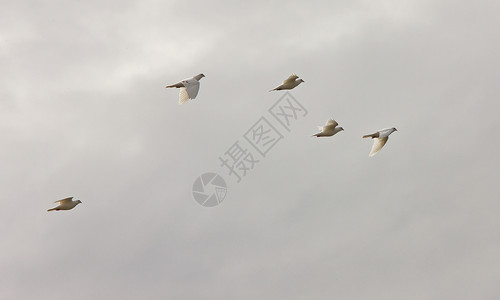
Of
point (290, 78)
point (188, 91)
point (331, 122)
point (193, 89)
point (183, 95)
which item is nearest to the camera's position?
point (183, 95)

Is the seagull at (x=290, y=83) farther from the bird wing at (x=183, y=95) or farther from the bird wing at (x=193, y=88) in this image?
the bird wing at (x=183, y=95)

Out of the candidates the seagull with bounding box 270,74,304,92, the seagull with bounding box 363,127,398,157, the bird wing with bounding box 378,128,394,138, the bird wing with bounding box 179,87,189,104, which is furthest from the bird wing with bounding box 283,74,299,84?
the bird wing with bounding box 378,128,394,138

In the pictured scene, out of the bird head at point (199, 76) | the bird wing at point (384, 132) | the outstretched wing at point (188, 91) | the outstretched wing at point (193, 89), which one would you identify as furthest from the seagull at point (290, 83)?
the bird wing at point (384, 132)

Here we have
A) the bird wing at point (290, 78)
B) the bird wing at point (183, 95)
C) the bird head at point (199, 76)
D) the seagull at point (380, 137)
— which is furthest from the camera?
the seagull at point (380, 137)

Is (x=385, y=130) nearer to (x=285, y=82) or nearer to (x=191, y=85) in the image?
(x=285, y=82)

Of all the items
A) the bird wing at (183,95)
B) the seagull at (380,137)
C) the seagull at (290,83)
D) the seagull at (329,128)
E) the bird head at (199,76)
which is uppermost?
the bird head at (199,76)

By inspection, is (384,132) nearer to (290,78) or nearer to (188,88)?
(290,78)

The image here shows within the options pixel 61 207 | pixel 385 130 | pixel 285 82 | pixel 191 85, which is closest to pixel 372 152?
pixel 385 130

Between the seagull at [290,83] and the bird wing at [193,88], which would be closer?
the bird wing at [193,88]

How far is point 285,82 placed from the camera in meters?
110

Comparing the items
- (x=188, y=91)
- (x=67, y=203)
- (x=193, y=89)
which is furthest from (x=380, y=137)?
(x=67, y=203)

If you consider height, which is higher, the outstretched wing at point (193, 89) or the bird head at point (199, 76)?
the bird head at point (199, 76)

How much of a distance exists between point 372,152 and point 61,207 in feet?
125

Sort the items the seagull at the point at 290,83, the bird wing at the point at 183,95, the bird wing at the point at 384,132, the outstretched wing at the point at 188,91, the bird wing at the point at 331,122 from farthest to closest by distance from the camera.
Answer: the bird wing at the point at 331,122, the bird wing at the point at 384,132, the seagull at the point at 290,83, the outstretched wing at the point at 188,91, the bird wing at the point at 183,95
